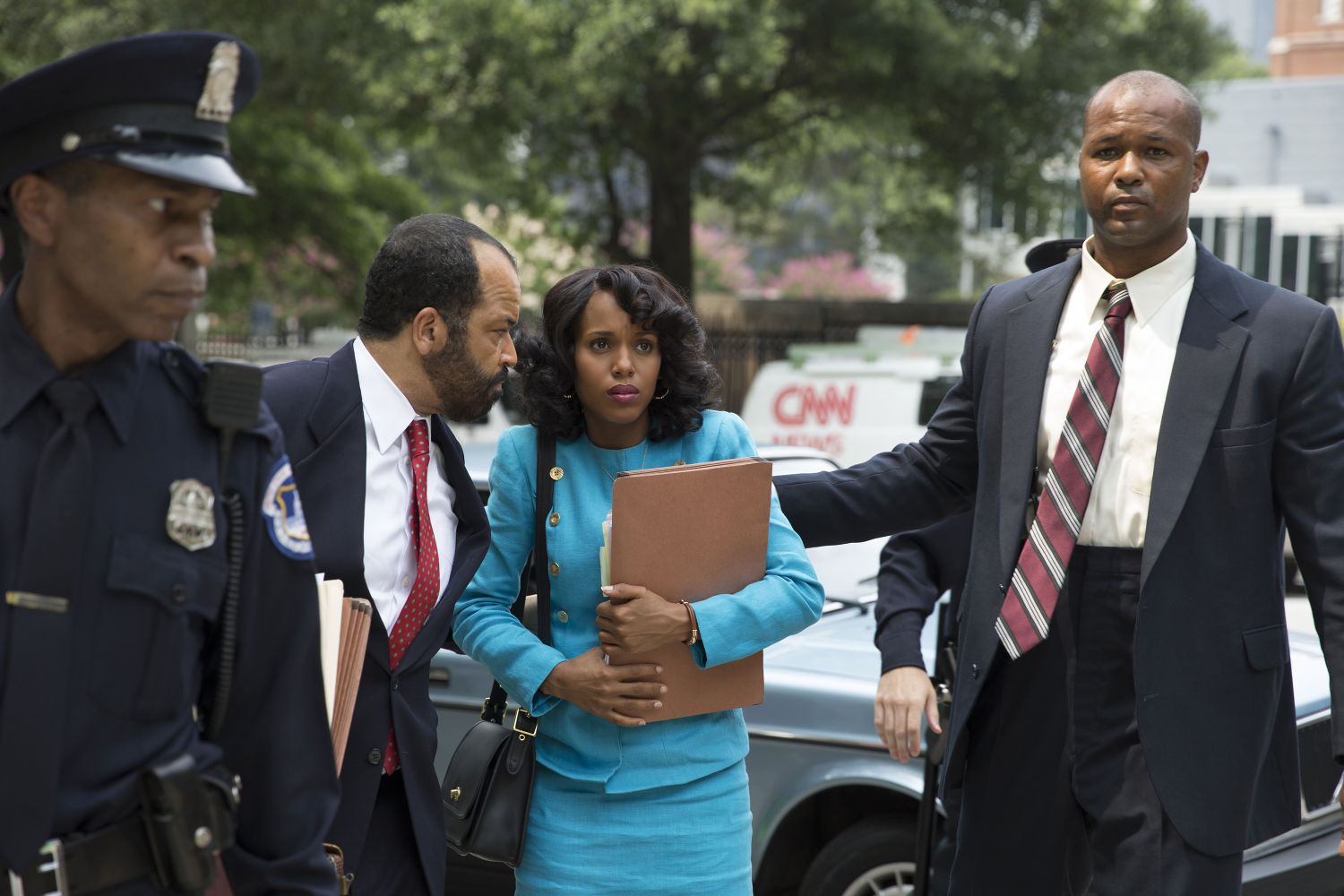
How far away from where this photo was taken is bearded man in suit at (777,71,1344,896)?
2623mm

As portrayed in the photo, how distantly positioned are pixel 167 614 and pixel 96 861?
313mm

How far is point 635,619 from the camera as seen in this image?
265 cm

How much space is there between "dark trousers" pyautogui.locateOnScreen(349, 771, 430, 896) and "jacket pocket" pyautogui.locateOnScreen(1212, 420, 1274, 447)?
1734 mm

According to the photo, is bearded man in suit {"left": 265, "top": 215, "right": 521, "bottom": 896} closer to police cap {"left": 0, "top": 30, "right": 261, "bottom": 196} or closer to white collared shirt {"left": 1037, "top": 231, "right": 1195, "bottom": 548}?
police cap {"left": 0, "top": 30, "right": 261, "bottom": 196}

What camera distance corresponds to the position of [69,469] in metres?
1.63

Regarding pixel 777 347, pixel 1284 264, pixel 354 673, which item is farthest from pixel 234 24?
pixel 1284 264

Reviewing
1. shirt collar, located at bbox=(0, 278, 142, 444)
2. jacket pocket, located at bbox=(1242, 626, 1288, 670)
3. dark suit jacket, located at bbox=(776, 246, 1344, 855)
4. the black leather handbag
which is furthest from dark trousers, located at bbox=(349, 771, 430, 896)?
jacket pocket, located at bbox=(1242, 626, 1288, 670)

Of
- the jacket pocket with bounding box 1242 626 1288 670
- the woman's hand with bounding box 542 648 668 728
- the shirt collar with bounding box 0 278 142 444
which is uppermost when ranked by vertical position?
the shirt collar with bounding box 0 278 142 444

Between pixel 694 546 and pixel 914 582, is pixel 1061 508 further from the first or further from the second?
pixel 914 582

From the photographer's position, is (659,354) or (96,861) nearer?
(96,861)

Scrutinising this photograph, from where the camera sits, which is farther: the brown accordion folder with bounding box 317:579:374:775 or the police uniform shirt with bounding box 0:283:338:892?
the brown accordion folder with bounding box 317:579:374:775

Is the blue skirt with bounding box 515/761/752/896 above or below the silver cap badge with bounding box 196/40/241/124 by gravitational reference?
below

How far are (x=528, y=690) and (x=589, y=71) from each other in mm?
Answer: 10551

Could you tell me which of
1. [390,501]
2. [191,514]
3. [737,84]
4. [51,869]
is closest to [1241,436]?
[390,501]
